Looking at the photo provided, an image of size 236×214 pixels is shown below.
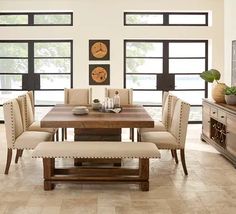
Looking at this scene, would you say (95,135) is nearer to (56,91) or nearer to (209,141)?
(209,141)

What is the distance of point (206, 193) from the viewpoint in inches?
176

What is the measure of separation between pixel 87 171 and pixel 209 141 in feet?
9.50

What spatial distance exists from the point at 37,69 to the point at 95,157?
529cm

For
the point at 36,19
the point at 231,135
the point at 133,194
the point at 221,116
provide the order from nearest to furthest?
1. the point at 133,194
2. the point at 231,135
3. the point at 221,116
4. the point at 36,19

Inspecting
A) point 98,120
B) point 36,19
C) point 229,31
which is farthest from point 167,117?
point 36,19

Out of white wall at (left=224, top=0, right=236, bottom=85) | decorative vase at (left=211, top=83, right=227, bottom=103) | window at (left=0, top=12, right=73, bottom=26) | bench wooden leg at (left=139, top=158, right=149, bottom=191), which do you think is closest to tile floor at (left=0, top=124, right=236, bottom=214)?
bench wooden leg at (left=139, top=158, right=149, bottom=191)

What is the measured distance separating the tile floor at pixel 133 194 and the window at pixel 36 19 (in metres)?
4.29

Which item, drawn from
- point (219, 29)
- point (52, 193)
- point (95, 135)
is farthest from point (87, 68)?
point (52, 193)

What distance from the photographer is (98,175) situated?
457 cm

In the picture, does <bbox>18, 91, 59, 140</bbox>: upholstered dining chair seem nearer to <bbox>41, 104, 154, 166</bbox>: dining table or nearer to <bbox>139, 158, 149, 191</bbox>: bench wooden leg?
<bbox>41, 104, 154, 166</bbox>: dining table

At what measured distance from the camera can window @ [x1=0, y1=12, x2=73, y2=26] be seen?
9117 millimetres

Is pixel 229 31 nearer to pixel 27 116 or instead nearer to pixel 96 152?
pixel 27 116

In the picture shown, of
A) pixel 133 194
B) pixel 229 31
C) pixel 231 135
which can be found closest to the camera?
pixel 133 194

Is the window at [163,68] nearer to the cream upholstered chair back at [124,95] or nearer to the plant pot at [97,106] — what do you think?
the cream upholstered chair back at [124,95]
